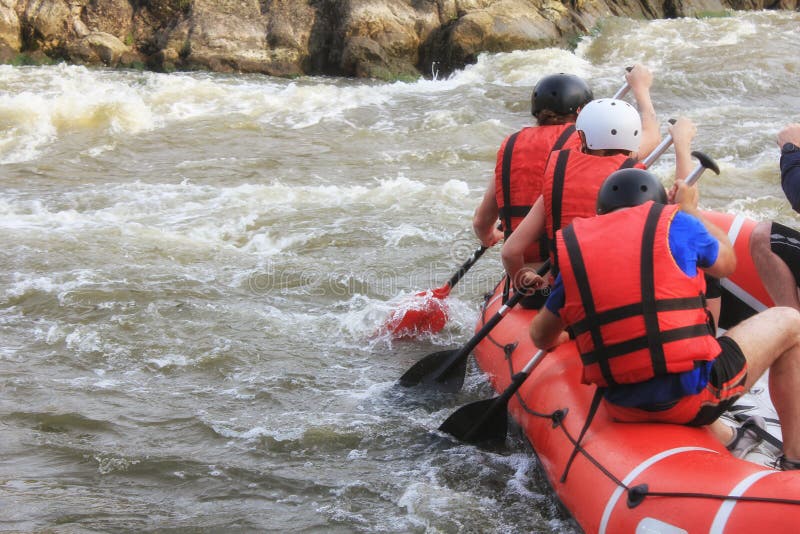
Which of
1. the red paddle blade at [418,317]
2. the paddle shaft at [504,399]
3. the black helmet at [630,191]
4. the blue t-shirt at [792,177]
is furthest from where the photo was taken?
the red paddle blade at [418,317]

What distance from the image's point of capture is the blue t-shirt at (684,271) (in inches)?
118

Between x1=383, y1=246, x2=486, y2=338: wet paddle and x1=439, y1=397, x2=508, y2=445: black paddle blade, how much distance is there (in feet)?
4.81

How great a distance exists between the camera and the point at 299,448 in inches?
166

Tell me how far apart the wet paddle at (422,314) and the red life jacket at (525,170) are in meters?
1.06

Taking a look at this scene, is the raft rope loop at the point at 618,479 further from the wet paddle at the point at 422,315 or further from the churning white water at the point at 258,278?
the wet paddle at the point at 422,315

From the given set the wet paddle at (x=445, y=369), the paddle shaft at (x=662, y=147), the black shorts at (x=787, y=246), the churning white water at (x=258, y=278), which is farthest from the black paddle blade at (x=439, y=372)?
the black shorts at (x=787, y=246)

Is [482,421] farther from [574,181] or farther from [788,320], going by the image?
[788,320]

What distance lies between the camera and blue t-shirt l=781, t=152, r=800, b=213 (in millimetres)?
3848

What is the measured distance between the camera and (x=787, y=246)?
4.11 meters

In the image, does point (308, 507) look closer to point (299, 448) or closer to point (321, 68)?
point (299, 448)

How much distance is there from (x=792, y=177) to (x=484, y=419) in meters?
1.73

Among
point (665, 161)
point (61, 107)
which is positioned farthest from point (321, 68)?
point (665, 161)

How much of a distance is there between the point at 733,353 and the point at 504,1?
1296cm

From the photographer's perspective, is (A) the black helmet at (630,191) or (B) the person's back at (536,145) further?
(B) the person's back at (536,145)
